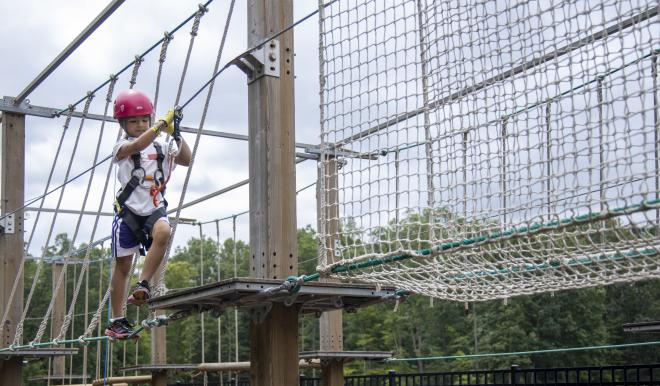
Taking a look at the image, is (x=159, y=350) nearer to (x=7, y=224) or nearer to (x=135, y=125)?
(x=7, y=224)

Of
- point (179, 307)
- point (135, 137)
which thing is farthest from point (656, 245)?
point (135, 137)

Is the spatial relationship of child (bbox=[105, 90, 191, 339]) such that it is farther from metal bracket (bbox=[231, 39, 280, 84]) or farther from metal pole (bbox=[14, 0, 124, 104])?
metal pole (bbox=[14, 0, 124, 104])

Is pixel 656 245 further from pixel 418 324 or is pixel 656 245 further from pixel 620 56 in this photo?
pixel 418 324

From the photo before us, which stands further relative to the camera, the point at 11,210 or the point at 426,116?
the point at 11,210

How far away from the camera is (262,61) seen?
3768 mm

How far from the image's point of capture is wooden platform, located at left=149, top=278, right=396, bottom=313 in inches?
131

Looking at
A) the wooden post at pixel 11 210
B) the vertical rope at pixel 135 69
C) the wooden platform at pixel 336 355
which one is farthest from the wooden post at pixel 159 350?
the vertical rope at pixel 135 69

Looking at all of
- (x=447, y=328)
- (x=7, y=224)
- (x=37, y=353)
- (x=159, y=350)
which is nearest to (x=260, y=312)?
(x=37, y=353)

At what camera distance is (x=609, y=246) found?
302cm

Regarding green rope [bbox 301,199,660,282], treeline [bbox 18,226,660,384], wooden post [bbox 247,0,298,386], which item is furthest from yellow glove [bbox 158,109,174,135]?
treeline [bbox 18,226,660,384]

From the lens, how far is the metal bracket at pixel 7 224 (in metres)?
7.12

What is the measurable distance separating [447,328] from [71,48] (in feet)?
104

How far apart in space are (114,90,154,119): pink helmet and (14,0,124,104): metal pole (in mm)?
1419

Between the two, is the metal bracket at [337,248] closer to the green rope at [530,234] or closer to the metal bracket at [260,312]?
the green rope at [530,234]
